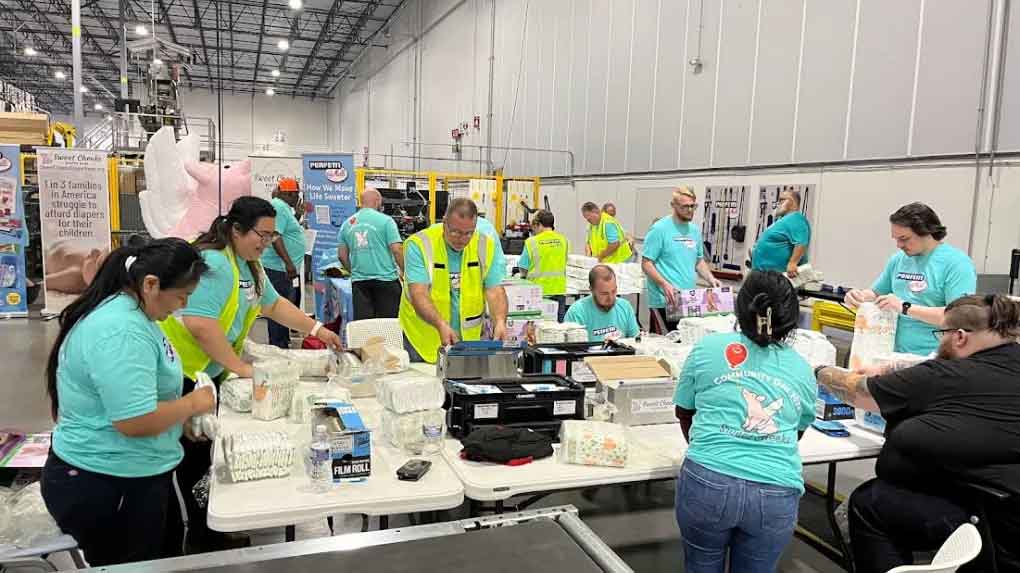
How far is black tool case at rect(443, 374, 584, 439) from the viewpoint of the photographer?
2354 mm

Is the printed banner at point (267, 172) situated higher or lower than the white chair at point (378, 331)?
higher

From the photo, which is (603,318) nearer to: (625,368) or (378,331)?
(625,368)

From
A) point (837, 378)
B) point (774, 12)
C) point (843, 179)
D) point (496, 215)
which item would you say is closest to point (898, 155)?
point (843, 179)

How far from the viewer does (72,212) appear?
7711 millimetres

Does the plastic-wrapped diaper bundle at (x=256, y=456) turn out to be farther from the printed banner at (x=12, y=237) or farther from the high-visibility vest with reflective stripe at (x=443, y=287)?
the printed banner at (x=12, y=237)

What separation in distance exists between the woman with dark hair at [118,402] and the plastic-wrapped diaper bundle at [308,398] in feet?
1.75

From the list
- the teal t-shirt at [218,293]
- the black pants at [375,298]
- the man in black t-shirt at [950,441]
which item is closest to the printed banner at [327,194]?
the black pants at [375,298]

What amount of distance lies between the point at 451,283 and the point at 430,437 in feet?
4.58

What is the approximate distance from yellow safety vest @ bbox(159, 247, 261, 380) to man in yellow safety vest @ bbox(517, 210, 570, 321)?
370 cm

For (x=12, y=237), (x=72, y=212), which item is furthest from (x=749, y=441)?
(x=12, y=237)

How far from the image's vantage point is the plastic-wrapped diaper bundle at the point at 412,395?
2.24m

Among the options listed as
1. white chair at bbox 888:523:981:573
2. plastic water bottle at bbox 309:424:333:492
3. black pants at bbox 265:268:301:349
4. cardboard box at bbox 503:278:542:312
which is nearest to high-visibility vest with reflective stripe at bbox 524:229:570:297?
cardboard box at bbox 503:278:542:312

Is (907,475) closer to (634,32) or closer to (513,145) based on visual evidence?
(634,32)

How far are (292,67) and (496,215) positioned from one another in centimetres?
1710
